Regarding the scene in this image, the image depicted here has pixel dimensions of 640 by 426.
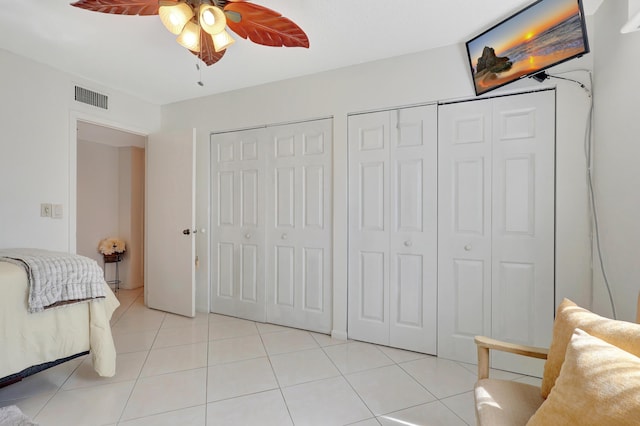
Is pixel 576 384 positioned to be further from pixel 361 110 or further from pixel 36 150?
pixel 36 150

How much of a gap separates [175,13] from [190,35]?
0.50ft

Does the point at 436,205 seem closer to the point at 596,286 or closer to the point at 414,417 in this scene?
the point at 596,286

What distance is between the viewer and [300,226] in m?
2.91

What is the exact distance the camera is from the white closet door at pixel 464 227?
2.22 meters

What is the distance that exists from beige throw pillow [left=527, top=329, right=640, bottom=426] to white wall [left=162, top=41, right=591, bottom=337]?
4.31 ft

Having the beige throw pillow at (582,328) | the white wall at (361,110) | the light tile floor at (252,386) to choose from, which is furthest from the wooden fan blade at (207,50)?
the beige throw pillow at (582,328)

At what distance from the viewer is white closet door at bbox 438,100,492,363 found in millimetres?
2221

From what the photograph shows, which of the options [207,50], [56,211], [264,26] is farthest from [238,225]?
[264,26]

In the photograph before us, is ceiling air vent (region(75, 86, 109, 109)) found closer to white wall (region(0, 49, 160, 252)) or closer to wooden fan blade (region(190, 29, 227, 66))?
white wall (region(0, 49, 160, 252))

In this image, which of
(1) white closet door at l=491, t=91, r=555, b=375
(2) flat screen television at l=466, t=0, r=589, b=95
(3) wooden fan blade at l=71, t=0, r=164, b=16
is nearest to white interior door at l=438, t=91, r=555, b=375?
(1) white closet door at l=491, t=91, r=555, b=375

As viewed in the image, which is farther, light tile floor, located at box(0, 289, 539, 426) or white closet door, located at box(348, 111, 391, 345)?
white closet door, located at box(348, 111, 391, 345)

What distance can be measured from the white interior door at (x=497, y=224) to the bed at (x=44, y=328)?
245 cm

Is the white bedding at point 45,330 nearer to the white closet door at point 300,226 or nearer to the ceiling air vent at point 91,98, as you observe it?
the white closet door at point 300,226

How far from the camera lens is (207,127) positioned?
336 centimetres
